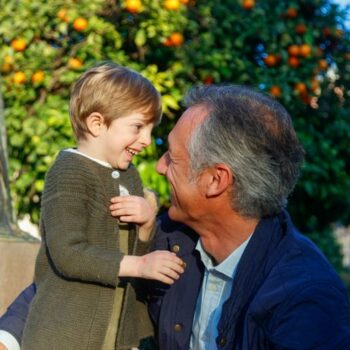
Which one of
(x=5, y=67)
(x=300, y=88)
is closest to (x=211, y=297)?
(x=5, y=67)

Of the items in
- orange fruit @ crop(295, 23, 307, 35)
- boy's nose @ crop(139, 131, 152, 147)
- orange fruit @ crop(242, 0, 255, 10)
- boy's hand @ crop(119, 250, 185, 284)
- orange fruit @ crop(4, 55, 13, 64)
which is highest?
boy's nose @ crop(139, 131, 152, 147)

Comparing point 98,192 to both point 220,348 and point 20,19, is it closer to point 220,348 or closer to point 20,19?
point 220,348

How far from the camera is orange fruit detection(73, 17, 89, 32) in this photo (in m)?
5.89

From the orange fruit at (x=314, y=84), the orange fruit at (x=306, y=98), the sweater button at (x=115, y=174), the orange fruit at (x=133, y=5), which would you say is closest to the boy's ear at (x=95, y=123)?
the sweater button at (x=115, y=174)

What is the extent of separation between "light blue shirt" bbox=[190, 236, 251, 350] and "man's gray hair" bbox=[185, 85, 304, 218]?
172 mm

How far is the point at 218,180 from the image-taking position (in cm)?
276

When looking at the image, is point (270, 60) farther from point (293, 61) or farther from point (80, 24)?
point (80, 24)

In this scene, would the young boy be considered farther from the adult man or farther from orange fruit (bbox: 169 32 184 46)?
orange fruit (bbox: 169 32 184 46)

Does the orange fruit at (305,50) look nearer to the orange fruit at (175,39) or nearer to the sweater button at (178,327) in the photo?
the orange fruit at (175,39)

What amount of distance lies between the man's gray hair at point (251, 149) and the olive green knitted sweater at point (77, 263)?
1.11 feet

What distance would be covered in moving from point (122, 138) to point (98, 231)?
31cm

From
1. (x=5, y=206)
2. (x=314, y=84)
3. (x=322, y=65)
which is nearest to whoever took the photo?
(x=5, y=206)

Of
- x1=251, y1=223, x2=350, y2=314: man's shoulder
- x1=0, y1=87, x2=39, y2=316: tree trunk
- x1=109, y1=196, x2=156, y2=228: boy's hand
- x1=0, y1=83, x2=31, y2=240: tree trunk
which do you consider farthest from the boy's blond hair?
x1=0, y1=83, x2=31, y2=240: tree trunk

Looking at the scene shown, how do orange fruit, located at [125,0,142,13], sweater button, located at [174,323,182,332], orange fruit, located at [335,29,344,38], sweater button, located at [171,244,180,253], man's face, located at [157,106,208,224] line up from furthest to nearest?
orange fruit, located at [335,29,344,38] < orange fruit, located at [125,0,142,13] < sweater button, located at [171,244,180,253] < sweater button, located at [174,323,182,332] < man's face, located at [157,106,208,224]
